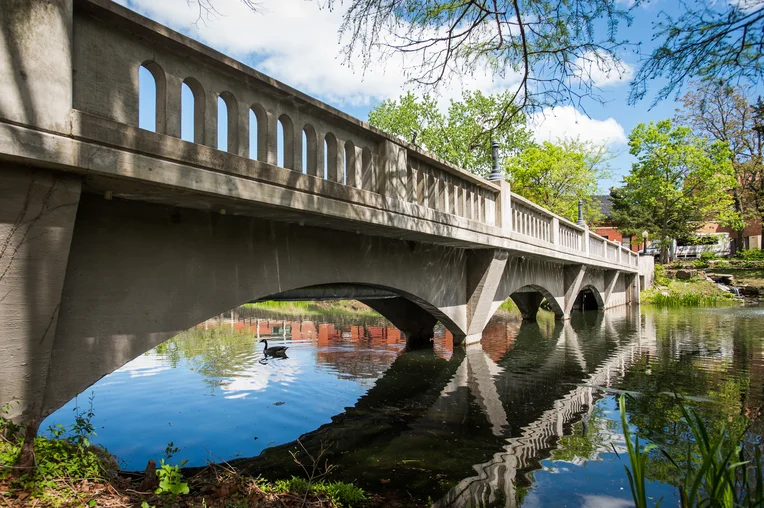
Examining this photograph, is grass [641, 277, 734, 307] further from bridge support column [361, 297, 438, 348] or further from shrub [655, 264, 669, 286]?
bridge support column [361, 297, 438, 348]

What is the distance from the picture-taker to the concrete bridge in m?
3.10

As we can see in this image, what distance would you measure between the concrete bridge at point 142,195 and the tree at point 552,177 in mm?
24778

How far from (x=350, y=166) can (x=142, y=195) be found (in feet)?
8.85

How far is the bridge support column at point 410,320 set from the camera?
38.5ft

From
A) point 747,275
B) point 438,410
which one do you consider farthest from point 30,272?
point 747,275

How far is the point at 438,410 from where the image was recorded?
21.0 feet

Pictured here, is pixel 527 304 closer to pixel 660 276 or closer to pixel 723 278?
pixel 660 276

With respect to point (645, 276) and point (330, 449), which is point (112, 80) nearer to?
point (330, 449)

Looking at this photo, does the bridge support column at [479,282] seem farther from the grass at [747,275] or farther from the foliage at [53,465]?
the grass at [747,275]

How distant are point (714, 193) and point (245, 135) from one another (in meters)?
39.8

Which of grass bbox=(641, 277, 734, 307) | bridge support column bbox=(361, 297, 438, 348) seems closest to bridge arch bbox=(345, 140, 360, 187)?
bridge support column bbox=(361, 297, 438, 348)

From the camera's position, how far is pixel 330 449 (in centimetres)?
489

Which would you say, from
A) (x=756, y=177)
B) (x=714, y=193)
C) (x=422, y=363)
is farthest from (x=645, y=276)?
(x=422, y=363)

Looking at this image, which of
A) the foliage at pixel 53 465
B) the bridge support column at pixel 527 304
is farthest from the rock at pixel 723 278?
the foliage at pixel 53 465
